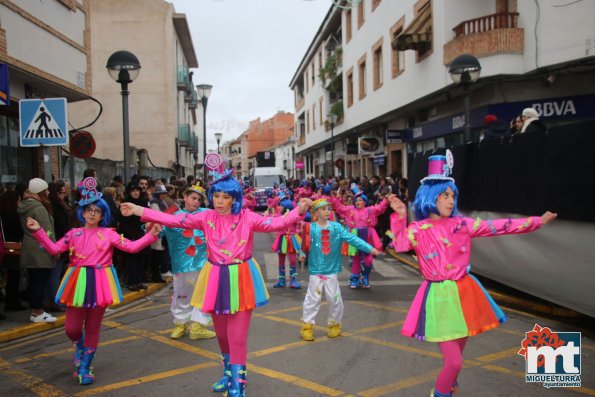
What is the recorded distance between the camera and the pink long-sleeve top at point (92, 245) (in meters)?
5.05

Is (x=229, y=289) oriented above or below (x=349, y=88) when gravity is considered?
below

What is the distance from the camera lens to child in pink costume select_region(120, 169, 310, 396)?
13.8ft

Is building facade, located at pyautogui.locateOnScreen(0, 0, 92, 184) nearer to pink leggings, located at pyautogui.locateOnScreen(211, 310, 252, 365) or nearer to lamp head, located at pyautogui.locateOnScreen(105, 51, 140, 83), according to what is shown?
lamp head, located at pyautogui.locateOnScreen(105, 51, 140, 83)

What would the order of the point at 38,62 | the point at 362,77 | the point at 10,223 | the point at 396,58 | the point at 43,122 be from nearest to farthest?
the point at 10,223 < the point at 43,122 < the point at 38,62 < the point at 396,58 < the point at 362,77

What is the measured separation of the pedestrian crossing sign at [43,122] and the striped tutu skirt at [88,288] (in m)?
3.66

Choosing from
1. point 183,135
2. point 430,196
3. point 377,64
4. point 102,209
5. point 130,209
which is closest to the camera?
point 430,196

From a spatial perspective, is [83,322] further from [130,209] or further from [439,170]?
[439,170]

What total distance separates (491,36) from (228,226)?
11809 millimetres

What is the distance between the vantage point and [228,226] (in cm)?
439

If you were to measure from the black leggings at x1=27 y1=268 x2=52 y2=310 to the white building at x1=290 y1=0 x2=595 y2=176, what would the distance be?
1158cm

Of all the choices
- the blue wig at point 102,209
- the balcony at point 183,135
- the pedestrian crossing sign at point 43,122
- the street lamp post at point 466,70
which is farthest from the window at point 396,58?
the balcony at point 183,135

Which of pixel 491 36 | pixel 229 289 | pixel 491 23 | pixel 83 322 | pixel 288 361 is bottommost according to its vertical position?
pixel 288 361

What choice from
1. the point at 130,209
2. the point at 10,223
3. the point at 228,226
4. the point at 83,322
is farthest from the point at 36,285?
the point at 228,226
